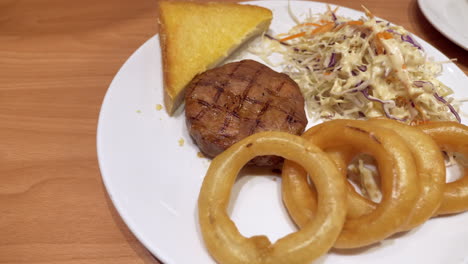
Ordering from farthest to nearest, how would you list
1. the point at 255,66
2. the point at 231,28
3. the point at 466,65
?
the point at 466,65, the point at 231,28, the point at 255,66

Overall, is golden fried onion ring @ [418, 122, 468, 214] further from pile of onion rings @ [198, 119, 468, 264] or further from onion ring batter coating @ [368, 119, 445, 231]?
onion ring batter coating @ [368, 119, 445, 231]

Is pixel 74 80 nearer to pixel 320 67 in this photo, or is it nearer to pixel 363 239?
pixel 320 67

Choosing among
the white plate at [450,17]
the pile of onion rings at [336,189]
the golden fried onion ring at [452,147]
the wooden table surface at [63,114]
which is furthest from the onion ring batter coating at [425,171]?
the white plate at [450,17]

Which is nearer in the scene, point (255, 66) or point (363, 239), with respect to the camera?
point (363, 239)

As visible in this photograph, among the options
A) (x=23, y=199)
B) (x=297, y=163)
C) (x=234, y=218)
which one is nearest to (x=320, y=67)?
(x=297, y=163)

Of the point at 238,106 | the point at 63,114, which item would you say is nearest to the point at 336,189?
the point at 238,106

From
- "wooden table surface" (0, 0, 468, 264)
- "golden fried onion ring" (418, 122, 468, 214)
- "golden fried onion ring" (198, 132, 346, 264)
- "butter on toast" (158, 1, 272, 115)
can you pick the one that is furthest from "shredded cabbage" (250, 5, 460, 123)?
"wooden table surface" (0, 0, 468, 264)

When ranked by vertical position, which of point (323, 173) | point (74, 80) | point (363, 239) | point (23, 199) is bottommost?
point (23, 199)
